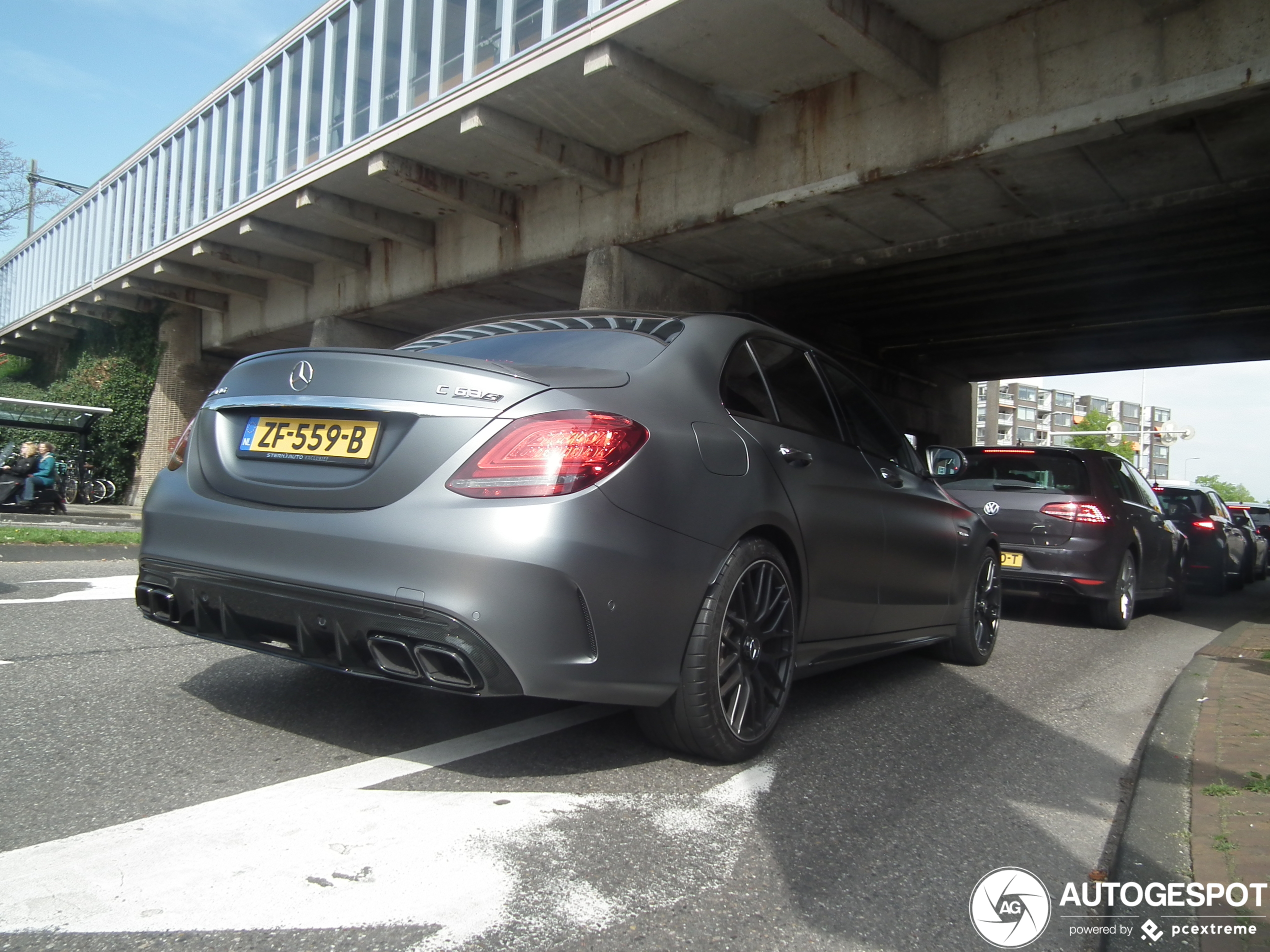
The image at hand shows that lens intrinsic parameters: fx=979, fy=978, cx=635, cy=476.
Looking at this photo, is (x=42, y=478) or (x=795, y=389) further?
(x=42, y=478)

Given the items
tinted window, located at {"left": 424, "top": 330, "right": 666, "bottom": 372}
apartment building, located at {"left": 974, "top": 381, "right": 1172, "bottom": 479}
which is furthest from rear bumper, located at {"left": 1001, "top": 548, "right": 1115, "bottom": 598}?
apartment building, located at {"left": 974, "top": 381, "right": 1172, "bottom": 479}

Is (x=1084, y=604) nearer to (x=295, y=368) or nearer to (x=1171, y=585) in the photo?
(x=1171, y=585)

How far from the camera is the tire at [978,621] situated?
5418 millimetres

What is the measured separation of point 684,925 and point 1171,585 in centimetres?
1002

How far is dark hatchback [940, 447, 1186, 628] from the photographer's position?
805 cm

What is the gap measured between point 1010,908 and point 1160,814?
98 cm

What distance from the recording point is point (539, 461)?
107 inches

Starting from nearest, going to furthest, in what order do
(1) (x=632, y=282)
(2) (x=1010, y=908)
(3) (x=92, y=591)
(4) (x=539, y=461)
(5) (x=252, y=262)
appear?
(2) (x=1010, y=908) → (4) (x=539, y=461) → (3) (x=92, y=591) → (1) (x=632, y=282) → (5) (x=252, y=262)

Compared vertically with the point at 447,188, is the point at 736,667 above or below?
below

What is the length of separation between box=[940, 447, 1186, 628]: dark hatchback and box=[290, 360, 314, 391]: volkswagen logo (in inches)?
254

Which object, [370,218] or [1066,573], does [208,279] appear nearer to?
[370,218]

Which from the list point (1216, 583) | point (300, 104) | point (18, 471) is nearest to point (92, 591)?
point (300, 104)

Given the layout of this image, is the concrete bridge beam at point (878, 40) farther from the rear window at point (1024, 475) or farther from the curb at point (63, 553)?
the curb at point (63, 553)

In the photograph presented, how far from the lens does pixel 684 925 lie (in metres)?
2.10
